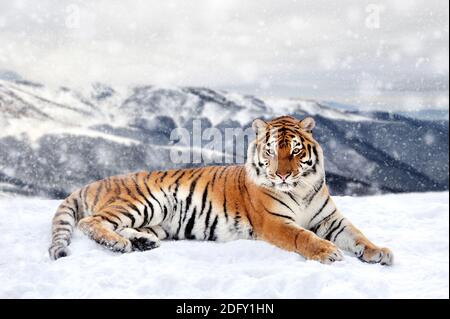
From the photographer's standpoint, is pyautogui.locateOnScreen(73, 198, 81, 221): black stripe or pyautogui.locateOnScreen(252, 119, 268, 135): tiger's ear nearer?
pyautogui.locateOnScreen(252, 119, 268, 135): tiger's ear

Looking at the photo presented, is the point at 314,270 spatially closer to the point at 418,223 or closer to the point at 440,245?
the point at 440,245

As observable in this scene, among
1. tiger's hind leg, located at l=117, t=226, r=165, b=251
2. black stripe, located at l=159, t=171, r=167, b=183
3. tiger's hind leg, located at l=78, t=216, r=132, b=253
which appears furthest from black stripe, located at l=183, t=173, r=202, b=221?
tiger's hind leg, located at l=78, t=216, r=132, b=253

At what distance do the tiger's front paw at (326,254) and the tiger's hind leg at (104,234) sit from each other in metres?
1.41

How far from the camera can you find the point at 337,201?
679cm

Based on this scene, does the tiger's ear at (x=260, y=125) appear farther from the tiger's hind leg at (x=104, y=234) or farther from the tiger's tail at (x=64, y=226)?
the tiger's tail at (x=64, y=226)

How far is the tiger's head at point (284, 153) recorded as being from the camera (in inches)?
175

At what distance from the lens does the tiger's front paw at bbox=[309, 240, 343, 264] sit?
387 cm

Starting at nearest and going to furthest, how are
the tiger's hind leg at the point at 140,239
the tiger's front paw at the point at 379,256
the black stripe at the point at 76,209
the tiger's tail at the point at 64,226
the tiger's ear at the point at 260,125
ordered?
1. the tiger's front paw at the point at 379,256
2. the tiger's tail at the point at 64,226
3. the tiger's hind leg at the point at 140,239
4. the tiger's ear at the point at 260,125
5. the black stripe at the point at 76,209

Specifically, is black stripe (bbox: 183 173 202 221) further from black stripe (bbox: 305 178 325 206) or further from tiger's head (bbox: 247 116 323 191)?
black stripe (bbox: 305 178 325 206)

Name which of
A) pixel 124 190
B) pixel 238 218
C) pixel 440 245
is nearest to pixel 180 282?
pixel 238 218

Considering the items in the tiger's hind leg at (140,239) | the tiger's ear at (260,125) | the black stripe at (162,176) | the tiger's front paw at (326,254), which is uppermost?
the tiger's ear at (260,125)

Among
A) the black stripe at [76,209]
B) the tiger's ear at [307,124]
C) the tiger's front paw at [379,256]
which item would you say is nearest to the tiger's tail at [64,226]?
the black stripe at [76,209]

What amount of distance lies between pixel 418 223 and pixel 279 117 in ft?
6.33
